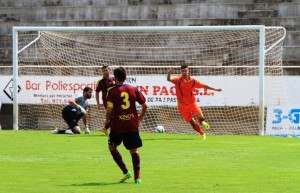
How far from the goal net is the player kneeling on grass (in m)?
1.51

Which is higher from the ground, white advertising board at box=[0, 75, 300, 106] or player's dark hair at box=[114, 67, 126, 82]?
player's dark hair at box=[114, 67, 126, 82]

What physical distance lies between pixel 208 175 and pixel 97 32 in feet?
54.5

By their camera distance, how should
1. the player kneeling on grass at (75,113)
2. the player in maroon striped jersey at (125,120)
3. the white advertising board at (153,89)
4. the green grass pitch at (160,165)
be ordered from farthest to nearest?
the white advertising board at (153,89)
the player kneeling on grass at (75,113)
the player in maroon striped jersey at (125,120)
the green grass pitch at (160,165)

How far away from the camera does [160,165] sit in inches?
653

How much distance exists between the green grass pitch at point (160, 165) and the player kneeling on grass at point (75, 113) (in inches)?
84.2

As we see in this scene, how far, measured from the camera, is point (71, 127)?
26.9 meters

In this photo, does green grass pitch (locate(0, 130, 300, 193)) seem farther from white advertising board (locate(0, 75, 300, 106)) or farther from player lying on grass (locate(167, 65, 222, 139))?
white advertising board (locate(0, 75, 300, 106))

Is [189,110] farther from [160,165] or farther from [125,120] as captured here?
[125,120]

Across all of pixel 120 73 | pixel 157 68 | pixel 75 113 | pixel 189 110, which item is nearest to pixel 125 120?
pixel 120 73

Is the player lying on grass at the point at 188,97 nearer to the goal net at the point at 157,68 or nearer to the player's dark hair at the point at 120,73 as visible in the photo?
the goal net at the point at 157,68

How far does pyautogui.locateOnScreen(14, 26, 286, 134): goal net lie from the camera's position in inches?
1072

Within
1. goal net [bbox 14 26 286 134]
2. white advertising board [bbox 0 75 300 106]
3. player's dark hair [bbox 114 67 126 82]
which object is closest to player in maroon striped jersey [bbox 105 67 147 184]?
player's dark hair [bbox 114 67 126 82]

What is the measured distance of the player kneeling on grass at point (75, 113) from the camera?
1053 inches

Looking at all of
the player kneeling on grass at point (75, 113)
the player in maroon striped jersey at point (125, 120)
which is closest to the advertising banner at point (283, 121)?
the player kneeling on grass at point (75, 113)
